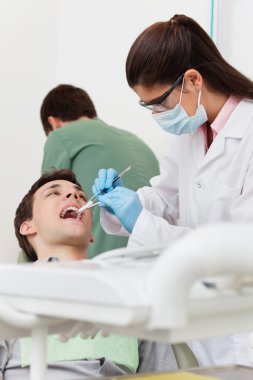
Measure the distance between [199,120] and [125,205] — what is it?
289 millimetres

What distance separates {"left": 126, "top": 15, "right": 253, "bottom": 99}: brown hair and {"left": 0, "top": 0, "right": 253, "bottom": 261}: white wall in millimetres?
1275

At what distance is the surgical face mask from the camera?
164cm

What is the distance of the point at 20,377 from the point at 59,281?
996 mm

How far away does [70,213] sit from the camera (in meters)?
1.99

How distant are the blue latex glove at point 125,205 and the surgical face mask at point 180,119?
0.67 ft

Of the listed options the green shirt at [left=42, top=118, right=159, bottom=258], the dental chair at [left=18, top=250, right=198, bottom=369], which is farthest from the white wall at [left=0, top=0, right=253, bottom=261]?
the dental chair at [left=18, top=250, right=198, bottom=369]

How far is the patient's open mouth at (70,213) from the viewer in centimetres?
197

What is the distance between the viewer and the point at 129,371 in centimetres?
158

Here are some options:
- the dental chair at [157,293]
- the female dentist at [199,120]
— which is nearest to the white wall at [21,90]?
the female dentist at [199,120]

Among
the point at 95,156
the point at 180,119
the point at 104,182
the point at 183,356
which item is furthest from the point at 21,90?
the point at 183,356

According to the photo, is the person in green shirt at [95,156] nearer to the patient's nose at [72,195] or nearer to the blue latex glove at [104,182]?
the patient's nose at [72,195]

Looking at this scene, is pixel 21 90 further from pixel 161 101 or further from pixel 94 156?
pixel 161 101

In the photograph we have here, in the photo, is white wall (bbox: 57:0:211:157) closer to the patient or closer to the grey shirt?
the patient

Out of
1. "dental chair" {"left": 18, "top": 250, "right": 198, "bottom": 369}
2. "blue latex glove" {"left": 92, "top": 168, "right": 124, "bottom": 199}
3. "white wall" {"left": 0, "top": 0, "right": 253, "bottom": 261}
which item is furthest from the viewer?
"white wall" {"left": 0, "top": 0, "right": 253, "bottom": 261}
